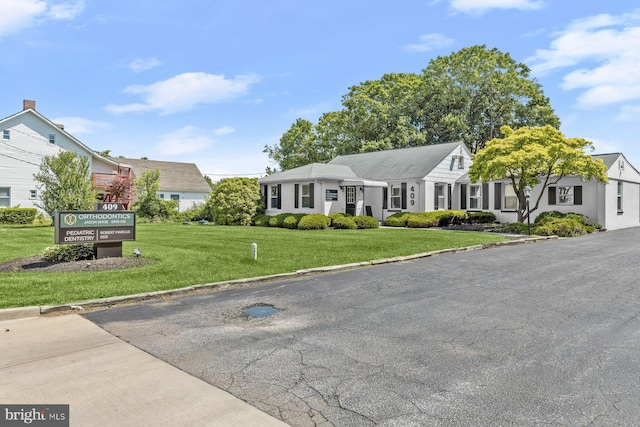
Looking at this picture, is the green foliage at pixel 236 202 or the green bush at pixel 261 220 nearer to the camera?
the green bush at pixel 261 220

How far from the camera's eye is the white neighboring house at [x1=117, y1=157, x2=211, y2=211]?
143 feet

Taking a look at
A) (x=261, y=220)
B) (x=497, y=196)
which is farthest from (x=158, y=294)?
(x=497, y=196)

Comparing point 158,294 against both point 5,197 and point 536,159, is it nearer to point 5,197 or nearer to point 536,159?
point 536,159

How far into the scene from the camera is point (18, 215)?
28375 millimetres

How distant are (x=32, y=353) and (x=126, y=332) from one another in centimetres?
108

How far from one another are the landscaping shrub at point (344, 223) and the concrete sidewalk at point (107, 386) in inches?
764

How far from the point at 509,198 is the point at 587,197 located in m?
4.41

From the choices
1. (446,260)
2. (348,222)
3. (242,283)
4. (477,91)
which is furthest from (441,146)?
(242,283)

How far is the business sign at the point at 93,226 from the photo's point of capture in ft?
32.6

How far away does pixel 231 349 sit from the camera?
499 cm

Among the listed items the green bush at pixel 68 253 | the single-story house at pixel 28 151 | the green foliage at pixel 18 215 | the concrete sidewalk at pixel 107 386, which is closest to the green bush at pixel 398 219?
the single-story house at pixel 28 151

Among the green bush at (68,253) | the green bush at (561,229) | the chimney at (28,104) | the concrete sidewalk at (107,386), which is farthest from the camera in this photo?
the chimney at (28,104)

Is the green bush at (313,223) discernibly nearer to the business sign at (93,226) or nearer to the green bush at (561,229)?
the green bush at (561,229)

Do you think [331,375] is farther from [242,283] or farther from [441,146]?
[441,146]
